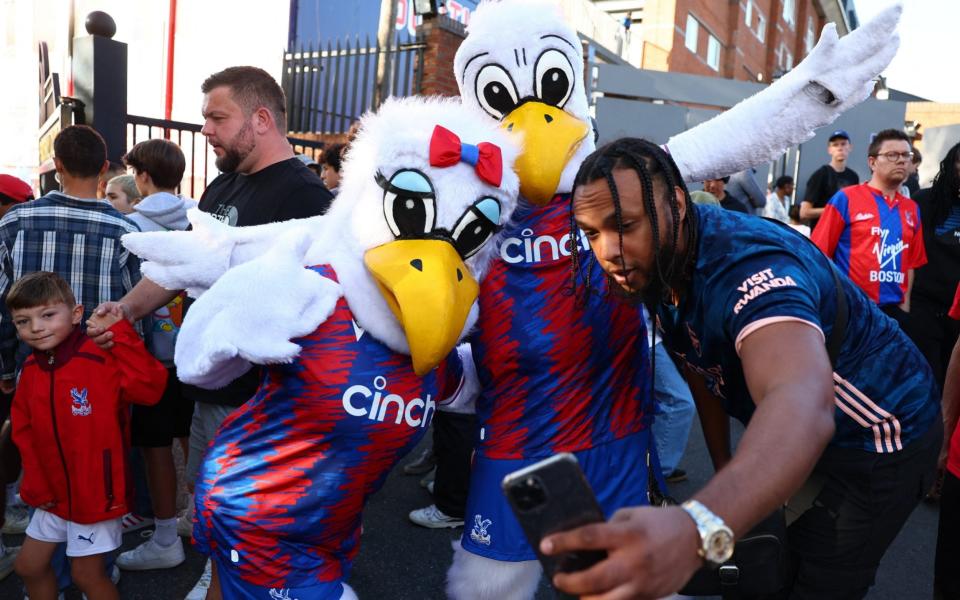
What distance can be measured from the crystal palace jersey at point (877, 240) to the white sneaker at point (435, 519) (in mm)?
2758

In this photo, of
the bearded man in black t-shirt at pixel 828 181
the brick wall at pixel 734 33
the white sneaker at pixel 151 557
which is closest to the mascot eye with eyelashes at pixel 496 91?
the white sneaker at pixel 151 557

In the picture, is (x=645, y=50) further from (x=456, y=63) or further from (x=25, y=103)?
(x=456, y=63)

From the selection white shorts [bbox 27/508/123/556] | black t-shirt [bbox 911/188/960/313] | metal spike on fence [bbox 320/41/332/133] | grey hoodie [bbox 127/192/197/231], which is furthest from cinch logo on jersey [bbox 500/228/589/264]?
metal spike on fence [bbox 320/41/332/133]

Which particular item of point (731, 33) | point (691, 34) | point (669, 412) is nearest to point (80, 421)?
point (669, 412)

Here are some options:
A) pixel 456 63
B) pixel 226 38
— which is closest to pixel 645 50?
pixel 226 38

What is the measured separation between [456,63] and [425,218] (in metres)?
0.83

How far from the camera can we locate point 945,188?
4203 millimetres

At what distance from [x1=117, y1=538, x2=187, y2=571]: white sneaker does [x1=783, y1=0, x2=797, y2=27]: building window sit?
36.4 meters

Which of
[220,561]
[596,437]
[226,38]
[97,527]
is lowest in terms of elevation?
[97,527]

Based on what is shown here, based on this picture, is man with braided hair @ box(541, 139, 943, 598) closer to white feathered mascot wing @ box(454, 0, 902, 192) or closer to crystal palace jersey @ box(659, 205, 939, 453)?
crystal palace jersey @ box(659, 205, 939, 453)

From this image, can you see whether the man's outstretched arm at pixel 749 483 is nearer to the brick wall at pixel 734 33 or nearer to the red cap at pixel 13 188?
the red cap at pixel 13 188

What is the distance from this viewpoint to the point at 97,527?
7.93 ft

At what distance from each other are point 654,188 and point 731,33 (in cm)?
3101

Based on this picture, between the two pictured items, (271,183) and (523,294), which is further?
(271,183)
